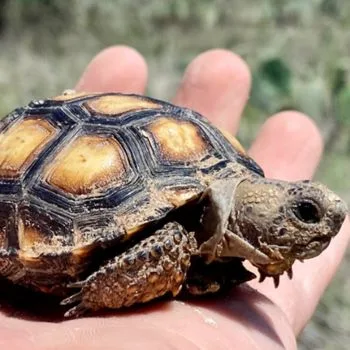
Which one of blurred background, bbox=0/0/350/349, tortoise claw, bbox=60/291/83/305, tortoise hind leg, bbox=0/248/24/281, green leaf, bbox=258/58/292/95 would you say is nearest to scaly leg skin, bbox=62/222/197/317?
tortoise claw, bbox=60/291/83/305

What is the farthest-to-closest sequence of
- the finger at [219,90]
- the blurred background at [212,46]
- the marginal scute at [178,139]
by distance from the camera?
the blurred background at [212,46], the finger at [219,90], the marginal scute at [178,139]

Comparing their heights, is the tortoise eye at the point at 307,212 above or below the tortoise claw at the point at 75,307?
above

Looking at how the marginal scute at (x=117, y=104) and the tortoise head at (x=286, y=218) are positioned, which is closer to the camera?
the tortoise head at (x=286, y=218)

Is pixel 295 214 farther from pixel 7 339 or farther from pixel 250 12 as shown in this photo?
pixel 250 12

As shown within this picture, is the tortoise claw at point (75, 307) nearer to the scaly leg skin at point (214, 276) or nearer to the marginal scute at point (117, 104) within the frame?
the scaly leg skin at point (214, 276)

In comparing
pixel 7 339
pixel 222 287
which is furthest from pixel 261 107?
pixel 7 339

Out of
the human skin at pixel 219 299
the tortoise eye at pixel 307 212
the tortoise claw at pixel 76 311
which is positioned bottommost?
the tortoise claw at pixel 76 311

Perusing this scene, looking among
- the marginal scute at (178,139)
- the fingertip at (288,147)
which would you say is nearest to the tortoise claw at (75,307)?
the marginal scute at (178,139)
